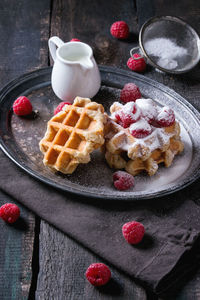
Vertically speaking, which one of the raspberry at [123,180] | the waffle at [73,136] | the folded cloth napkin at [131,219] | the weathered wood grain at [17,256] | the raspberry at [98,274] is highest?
the waffle at [73,136]

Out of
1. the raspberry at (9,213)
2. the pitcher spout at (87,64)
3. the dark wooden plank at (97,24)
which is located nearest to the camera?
the raspberry at (9,213)

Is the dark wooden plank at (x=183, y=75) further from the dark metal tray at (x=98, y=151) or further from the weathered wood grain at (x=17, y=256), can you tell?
the weathered wood grain at (x=17, y=256)

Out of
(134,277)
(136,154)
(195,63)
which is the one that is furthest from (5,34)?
(134,277)

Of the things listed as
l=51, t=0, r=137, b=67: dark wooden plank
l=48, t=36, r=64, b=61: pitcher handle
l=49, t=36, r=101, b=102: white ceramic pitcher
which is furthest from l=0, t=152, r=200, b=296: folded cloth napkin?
l=51, t=0, r=137, b=67: dark wooden plank

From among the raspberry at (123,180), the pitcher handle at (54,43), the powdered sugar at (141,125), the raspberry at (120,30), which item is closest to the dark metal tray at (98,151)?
the raspberry at (123,180)

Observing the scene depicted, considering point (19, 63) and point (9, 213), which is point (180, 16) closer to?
point (19, 63)
